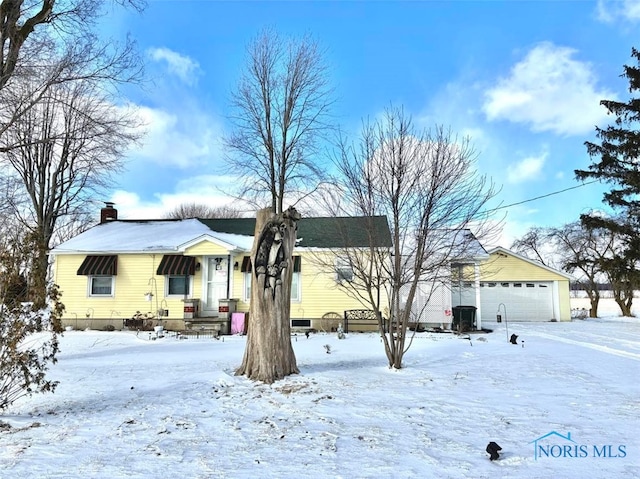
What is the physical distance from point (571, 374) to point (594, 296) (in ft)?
78.9

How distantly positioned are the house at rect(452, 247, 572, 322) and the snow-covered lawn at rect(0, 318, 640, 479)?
1497 cm

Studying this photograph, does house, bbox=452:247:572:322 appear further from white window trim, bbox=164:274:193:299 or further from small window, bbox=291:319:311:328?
white window trim, bbox=164:274:193:299

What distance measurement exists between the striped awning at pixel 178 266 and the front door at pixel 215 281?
630 millimetres

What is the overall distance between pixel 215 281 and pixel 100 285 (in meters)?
4.86

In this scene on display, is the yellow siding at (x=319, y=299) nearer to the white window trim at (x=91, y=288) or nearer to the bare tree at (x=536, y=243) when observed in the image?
the white window trim at (x=91, y=288)

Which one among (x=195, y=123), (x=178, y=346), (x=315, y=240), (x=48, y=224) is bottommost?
(x=178, y=346)

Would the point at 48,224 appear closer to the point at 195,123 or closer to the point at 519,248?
the point at 195,123

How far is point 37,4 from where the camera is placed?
9.25m

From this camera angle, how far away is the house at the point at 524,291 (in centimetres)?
2234

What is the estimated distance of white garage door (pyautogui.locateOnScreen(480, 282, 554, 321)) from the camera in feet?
74.0

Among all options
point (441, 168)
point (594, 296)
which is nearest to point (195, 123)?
point (441, 168)

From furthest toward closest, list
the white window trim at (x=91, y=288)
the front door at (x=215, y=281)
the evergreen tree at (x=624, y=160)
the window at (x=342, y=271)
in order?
the evergreen tree at (x=624, y=160) → the white window trim at (x=91, y=288) → the front door at (x=215, y=281) → the window at (x=342, y=271)

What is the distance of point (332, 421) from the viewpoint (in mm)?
4660

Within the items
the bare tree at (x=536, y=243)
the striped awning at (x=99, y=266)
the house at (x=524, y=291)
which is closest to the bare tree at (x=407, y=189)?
the striped awning at (x=99, y=266)
